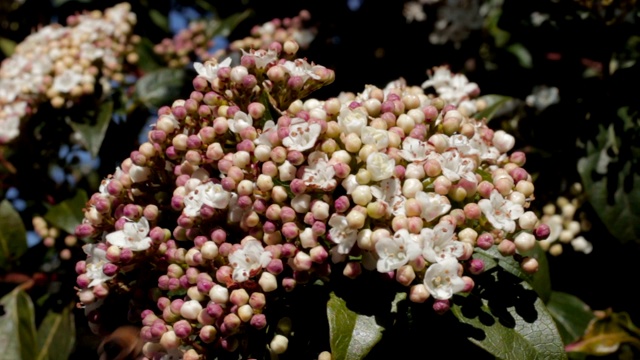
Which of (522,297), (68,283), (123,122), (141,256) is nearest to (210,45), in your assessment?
(123,122)

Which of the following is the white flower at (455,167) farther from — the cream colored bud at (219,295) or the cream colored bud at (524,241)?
the cream colored bud at (219,295)

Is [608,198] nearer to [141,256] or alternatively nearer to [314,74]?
[314,74]

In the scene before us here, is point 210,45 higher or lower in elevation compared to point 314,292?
lower

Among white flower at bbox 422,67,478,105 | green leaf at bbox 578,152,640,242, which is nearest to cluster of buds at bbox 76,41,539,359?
white flower at bbox 422,67,478,105

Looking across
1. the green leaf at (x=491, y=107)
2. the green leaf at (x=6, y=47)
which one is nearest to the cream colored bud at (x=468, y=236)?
the green leaf at (x=491, y=107)

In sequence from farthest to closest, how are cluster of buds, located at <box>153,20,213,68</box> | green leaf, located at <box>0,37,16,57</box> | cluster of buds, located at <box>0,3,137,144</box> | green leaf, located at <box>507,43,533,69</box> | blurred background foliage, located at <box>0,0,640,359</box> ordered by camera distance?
green leaf, located at <box>0,37,16,57</box> → cluster of buds, located at <box>153,20,213,68</box> → green leaf, located at <box>507,43,533,69</box> → cluster of buds, located at <box>0,3,137,144</box> → blurred background foliage, located at <box>0,0,640,359</box>

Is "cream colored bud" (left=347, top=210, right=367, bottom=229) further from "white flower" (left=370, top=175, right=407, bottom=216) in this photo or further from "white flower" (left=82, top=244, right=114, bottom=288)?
"white flower" (left=82, top=244, right=114, bottom=288)

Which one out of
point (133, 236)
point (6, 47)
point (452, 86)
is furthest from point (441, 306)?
point (6, 47)
